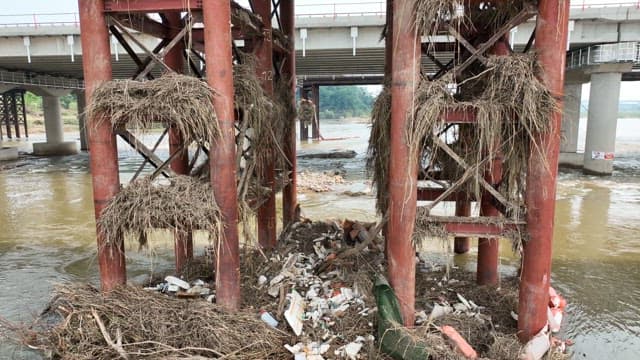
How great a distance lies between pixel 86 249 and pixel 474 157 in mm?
10208

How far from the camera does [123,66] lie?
96.8ft

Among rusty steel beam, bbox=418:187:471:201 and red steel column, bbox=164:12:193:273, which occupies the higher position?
red steel column, bbox=164:12:193:273

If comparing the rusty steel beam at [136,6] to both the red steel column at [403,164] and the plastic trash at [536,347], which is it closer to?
the red steel column at [403,164]

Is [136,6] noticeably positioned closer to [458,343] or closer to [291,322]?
[291,322]

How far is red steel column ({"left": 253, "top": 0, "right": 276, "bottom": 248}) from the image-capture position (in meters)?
8.64

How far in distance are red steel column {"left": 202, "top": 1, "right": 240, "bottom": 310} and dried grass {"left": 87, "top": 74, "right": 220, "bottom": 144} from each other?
157 millimetres

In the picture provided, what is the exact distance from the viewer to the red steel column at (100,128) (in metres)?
5.90

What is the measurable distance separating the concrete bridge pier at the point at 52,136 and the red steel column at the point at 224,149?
36148 mm

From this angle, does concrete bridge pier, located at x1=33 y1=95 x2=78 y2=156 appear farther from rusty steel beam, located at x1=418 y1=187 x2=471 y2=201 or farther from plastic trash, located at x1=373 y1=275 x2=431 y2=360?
plastic trash, located at x1=373 y1=275 x2=431 y2=360

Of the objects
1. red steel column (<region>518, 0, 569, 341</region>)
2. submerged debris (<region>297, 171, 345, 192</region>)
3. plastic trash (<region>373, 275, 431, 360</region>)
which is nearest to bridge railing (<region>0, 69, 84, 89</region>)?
submerged debris (<region>297, 171, 345, 192</region>)

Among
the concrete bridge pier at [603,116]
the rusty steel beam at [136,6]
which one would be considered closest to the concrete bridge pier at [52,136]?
the rusty steel beam at [136,6]

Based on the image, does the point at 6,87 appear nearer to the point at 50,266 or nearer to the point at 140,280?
the point at 50,266

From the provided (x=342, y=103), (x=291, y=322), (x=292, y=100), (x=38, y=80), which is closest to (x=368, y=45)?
(x=292, y=100)

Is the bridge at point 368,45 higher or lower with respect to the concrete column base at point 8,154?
higher
